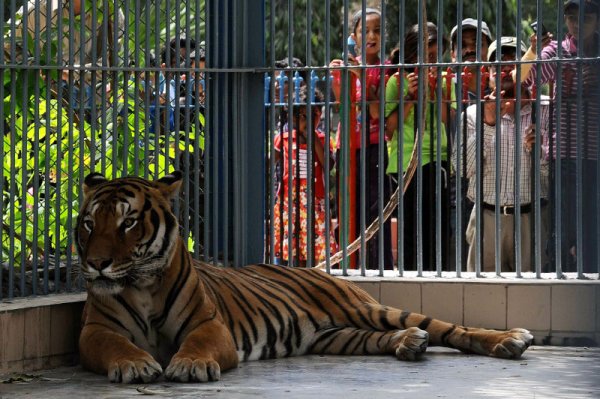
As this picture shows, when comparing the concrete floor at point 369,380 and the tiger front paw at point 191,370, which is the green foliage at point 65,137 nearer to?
the concrete floor at point 369,380

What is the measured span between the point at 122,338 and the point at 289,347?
1273 millimetres

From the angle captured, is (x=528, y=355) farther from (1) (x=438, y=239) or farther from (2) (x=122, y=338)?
(2) (x=122, y=338)

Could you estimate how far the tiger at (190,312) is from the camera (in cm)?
688

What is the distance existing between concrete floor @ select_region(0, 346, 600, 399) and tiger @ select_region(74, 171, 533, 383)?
12cm

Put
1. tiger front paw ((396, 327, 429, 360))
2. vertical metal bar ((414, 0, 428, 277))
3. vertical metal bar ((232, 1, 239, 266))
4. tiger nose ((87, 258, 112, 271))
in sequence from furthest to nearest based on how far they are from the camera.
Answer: vertical metal bar ((232, 1, 239, 266)) < vertical metal bar ((414, 0, 428, 277)) < tiger front paw ((396, 327, 429, 360)) < tiger nose ((87, 258, 112, 271))

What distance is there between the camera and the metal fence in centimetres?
791

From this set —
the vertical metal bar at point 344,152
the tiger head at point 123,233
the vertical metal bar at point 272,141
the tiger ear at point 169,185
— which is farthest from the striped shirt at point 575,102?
the tiger head at point 123,233

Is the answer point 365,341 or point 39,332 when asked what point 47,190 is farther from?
point 365,341

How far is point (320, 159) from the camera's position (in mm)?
10008

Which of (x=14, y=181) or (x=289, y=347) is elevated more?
(x=14, y=181)

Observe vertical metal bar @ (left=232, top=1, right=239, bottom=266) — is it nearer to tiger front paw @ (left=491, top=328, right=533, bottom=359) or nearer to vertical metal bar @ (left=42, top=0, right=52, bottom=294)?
vertical metal bar @ (left=42, top=0, right=52, bottom=294)

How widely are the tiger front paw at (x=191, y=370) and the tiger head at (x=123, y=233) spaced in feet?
1.92

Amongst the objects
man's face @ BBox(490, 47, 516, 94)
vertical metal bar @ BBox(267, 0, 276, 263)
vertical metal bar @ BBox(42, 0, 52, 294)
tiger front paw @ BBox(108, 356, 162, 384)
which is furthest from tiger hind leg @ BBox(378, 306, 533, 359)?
man's face @ BBox(490, 47, 516, 94)

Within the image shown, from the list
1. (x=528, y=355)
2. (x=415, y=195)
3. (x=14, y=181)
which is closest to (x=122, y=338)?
(x=14, y=181)
